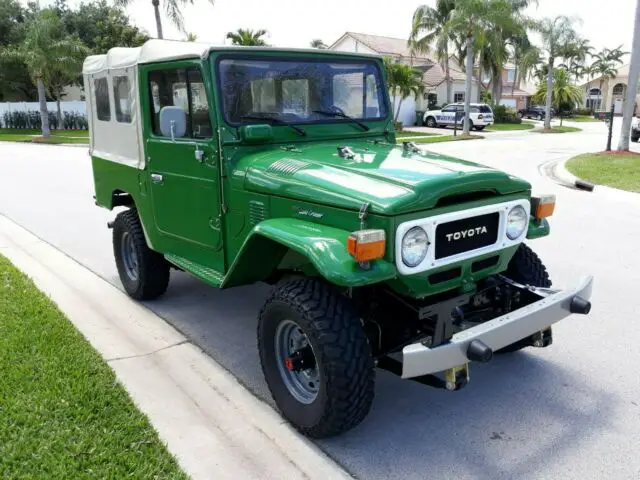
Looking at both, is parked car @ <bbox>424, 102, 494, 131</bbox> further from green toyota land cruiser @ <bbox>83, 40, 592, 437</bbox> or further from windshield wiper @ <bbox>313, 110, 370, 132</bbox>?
green toyota land cruiser @ <bbox>83, 40, 592, 437</bbox>

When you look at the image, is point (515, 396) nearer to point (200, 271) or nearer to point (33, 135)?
point (200, 271)

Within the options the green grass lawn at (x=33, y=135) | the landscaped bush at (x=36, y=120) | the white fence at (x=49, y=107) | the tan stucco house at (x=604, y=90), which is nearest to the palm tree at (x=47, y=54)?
the green grass lawn at (x=33, y=135)

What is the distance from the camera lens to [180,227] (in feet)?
14.3

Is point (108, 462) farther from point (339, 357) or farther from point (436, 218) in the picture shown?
point (436, 218)

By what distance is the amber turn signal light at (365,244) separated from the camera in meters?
2.73

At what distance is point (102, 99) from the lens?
5.34 m

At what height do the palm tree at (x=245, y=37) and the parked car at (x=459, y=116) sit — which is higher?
the palm tree at (x=245, y=37)

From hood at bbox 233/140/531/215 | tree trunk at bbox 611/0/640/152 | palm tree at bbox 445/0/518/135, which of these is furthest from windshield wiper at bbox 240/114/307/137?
palm tree at bbox 445/0/518/135

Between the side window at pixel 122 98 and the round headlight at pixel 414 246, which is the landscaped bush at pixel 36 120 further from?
the round headlight at pixel 414 246

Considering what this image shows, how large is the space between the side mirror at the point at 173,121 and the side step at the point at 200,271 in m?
0.95

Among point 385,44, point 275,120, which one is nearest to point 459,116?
point 385,44

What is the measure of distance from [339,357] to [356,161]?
1.24 metres

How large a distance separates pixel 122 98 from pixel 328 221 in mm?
2719

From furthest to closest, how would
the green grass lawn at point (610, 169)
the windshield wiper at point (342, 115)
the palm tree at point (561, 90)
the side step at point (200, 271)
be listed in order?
the palm tree at point (561, 90) → the green grass lawn at point (610, 169) → the windshield wiper at point (342, 115) → the side step at point (200, 271)
